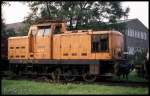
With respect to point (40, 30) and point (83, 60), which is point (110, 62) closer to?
point (83, 60)

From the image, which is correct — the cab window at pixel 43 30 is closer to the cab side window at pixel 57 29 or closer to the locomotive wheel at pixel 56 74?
the cab side window at pixel 57 29

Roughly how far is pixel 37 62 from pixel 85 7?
31.8 feet

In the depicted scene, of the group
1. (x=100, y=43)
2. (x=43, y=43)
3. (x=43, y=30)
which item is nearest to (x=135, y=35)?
(x=43, y=30)

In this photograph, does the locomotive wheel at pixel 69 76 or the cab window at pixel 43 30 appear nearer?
the locomotive wheel at pixel 69 76

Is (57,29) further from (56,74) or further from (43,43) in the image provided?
(56,74)

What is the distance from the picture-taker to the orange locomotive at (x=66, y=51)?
18.5 metres

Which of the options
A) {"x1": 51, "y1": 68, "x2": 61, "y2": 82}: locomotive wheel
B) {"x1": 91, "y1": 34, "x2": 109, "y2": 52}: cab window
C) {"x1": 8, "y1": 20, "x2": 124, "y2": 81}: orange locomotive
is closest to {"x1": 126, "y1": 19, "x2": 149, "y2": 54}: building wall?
{"x1": 8, "y1": 20, "x2": 124, "y2": 81}: orange locomotive

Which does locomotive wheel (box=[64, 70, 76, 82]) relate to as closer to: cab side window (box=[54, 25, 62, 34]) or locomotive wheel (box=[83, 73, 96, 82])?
locomotive wheel (box=[83, 73, 96, 82])

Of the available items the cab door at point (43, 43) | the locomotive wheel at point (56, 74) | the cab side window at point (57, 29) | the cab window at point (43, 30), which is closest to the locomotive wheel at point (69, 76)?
the locomotive wheel at point (56, 74)

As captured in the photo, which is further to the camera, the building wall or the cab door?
the building wall

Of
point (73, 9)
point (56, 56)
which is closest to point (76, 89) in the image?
point (56, 56)

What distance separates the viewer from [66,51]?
775 inches

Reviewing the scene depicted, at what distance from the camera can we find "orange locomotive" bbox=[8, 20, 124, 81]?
1845 centimetres

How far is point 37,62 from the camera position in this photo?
68.4 feet
